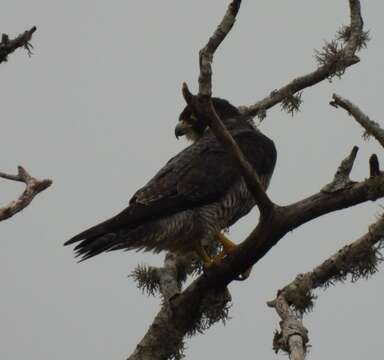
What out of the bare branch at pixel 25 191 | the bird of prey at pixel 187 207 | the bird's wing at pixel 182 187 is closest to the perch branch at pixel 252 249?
the bird of prey at pixel 187 207

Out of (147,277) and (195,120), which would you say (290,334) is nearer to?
(147,277)

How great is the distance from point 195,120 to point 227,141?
387cm

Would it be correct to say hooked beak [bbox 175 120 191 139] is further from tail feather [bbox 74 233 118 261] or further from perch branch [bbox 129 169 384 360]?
perch branch [bbox 129 169 384 360]

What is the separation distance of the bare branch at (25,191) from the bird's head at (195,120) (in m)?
3.67

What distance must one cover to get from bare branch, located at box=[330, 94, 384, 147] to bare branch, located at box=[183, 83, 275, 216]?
739 mm

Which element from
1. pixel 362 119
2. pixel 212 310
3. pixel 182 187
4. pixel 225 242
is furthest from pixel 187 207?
pixel 362 119

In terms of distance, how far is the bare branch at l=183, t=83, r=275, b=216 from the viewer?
5012mm

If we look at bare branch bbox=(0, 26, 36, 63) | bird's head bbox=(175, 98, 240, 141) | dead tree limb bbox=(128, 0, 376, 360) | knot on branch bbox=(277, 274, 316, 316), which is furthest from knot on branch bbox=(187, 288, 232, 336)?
bird's head bbox=(175, 98, 240, 141)

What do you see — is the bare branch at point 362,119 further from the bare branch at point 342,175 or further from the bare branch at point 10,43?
the bare branch at point 10,43

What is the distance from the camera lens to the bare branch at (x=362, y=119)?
5.09m

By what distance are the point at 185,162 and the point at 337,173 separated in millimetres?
2616

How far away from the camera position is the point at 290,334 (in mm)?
4668

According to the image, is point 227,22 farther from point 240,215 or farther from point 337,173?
point 240,215

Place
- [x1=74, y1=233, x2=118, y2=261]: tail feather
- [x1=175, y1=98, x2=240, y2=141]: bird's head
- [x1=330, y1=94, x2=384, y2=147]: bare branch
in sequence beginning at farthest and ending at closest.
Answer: [x1=175, y1=98, x2=240, y2=141]: bird's head → [x1=74, y1=233, x2=118, y2=261]: tail feather → [x1=330, y1=94, x2=384, y2=147]: bare branch
